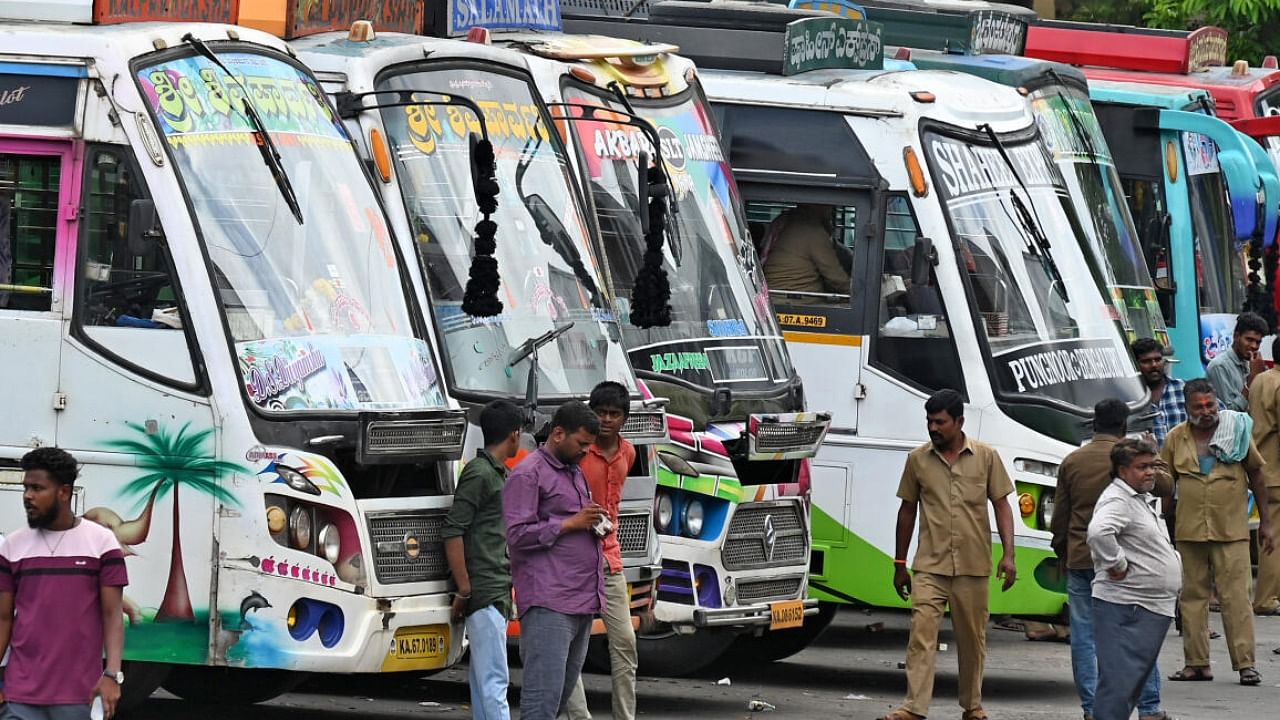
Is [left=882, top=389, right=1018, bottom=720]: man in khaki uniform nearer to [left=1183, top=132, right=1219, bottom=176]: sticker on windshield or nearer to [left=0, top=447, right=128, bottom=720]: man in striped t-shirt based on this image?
[left=0, top=447, right=128, bottom=720]: man in striped t-shirt

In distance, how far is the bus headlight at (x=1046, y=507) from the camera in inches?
531

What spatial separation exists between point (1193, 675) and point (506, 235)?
510 cm

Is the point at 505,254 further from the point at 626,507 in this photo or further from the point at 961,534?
the point at 961,534

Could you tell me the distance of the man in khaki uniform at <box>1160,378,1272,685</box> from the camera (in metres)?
13.9

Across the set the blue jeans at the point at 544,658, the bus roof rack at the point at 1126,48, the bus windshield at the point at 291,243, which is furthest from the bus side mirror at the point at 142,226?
the bus roof rack at the point at 1126,48

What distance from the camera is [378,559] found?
9.84 metres

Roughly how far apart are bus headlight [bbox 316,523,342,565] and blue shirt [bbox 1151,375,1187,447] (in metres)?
6.69

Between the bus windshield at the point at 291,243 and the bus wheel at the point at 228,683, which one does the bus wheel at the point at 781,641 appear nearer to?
the bus wheel at the point at 228,683

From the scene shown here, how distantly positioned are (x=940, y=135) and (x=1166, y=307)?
4.78 m

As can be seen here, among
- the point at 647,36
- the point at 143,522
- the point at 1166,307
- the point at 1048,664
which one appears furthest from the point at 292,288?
→ the point at 1166,307

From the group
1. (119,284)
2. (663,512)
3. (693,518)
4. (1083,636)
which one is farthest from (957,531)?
(119,284)

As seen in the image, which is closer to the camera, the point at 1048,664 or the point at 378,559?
the point at 378,559

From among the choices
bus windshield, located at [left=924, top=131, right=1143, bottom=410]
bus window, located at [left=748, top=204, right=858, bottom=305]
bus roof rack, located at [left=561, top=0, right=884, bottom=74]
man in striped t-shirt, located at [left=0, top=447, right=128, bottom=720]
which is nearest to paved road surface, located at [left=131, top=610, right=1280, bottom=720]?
bus windshield, located at [left=924, top=131, right=1143, bottom=410]

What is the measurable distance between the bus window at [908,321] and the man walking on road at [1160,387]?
1467 mm
